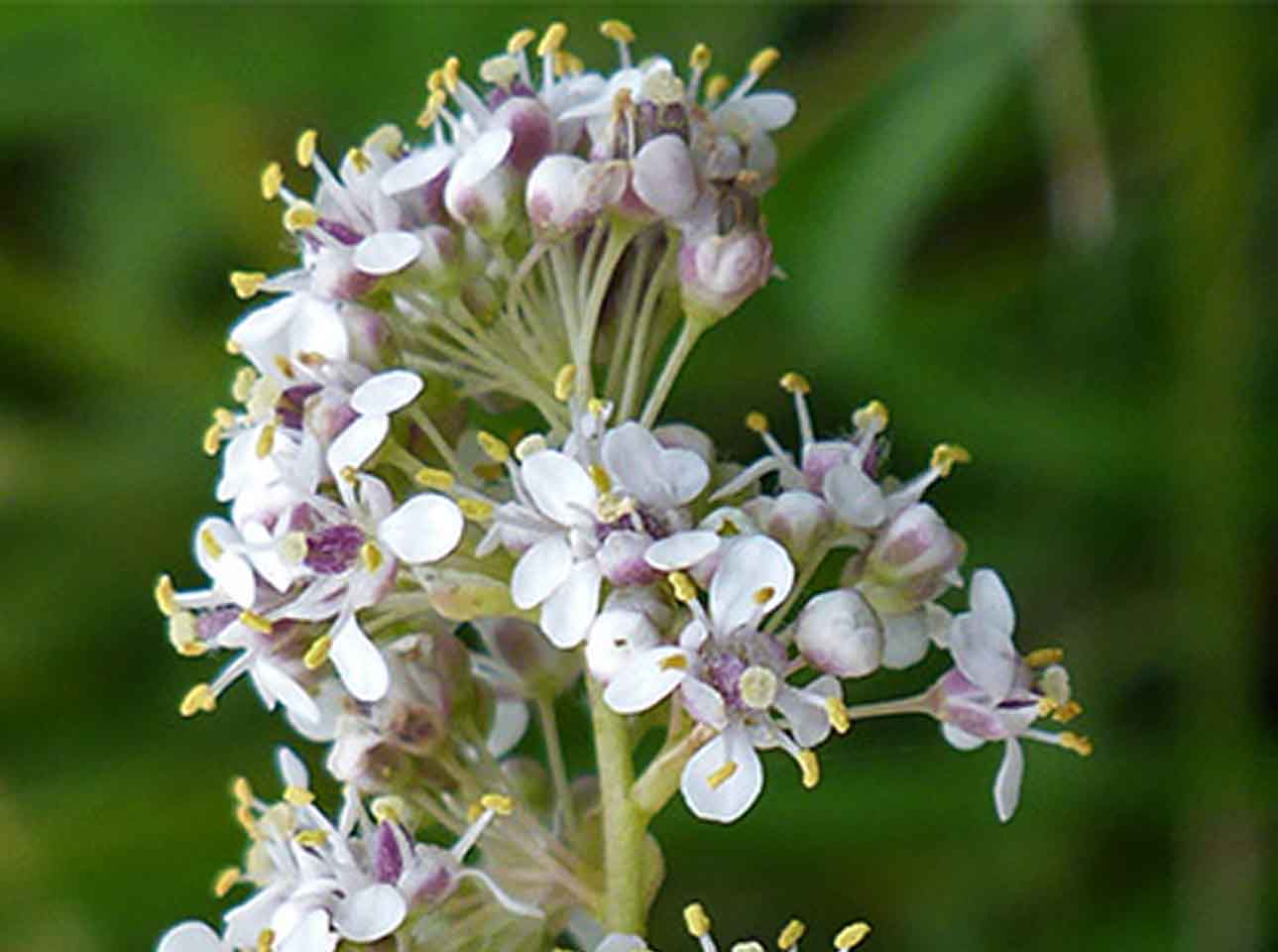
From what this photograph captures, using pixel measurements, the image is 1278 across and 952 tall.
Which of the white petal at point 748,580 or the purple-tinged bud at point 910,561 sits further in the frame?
the purple-tinged bud at point 910,561

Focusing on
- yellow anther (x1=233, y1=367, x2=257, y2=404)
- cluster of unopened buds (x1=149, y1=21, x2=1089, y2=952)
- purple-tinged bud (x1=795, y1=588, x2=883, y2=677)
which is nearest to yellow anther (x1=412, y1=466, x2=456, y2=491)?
cluster of unopened buds (x1=149, y1=21, x2=1089, y2=952)

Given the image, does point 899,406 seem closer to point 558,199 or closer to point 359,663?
point 558,199

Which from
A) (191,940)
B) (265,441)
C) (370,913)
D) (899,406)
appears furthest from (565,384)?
(899,406)

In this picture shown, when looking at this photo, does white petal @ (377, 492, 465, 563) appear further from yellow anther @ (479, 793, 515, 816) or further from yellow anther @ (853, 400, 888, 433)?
yellow anther @ (853, 400, 888, 433)

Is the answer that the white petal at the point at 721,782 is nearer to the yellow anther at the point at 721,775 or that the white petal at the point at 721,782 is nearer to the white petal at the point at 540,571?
the yellow anther at the point at 721,775

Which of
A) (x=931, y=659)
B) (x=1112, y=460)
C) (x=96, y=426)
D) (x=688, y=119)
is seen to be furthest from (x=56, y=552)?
(x=688, y=119)

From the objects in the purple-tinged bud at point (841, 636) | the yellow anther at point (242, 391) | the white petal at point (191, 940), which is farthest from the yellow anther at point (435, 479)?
the white petal at point (191, 940)

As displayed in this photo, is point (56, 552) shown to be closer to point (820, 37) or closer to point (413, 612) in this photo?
point (820, 37)
